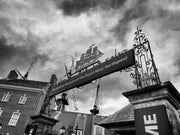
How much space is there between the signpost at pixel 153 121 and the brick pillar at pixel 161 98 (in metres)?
0.10

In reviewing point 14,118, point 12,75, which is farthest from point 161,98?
point 12,75

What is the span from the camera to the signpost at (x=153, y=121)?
2.42 metres

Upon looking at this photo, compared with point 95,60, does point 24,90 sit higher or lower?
higher

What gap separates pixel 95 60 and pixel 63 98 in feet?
65.5

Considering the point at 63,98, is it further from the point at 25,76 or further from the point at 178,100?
the point at 178,100

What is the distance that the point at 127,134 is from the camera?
17.8 feet

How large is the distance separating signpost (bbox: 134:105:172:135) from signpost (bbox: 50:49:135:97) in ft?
6.18

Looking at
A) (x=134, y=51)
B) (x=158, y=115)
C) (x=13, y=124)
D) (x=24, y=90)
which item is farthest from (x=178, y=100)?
(x=24, y=90)

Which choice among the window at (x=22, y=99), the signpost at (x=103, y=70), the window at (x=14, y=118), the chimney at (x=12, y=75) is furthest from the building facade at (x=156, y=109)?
the chimney at (x=12, y=75)

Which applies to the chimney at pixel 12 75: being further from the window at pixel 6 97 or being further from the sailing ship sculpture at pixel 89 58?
the sailing ship sculpture at pixel 89 58

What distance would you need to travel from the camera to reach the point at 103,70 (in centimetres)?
502

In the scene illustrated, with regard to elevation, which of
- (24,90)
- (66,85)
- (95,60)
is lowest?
(66,85)

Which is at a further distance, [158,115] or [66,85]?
[66,85]

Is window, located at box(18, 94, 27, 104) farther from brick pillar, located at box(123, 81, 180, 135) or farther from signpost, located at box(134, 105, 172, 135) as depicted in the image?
signpost, located at box(134, 105, 172, 135)
